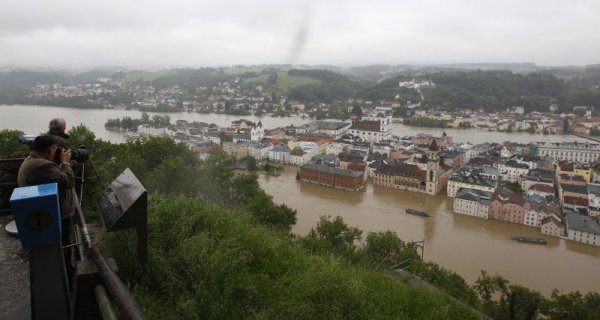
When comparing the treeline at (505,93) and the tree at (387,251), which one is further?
the treeline at (505,93)

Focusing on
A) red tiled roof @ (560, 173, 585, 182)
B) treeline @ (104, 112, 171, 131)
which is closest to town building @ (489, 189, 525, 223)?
red tiled roof @ (560, 173, 585, 182)

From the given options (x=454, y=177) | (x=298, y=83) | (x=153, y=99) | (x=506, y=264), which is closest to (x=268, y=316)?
(x=506, y=264)

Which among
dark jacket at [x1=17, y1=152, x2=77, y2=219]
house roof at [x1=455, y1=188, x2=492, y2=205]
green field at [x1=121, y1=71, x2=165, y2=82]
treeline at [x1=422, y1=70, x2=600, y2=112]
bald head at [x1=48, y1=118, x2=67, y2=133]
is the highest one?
green field at [x1=121, y1=71, x2=165, y2=82]

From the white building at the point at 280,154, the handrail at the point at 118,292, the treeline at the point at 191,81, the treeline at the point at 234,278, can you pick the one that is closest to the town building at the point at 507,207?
the white building at the point at 280,154

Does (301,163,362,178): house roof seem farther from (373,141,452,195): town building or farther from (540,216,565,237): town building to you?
(540,216,565,237): town building

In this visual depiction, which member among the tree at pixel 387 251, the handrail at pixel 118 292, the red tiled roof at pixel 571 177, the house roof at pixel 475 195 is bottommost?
the red tiled roof at pixel 571 177

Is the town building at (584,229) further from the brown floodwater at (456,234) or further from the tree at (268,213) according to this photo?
the tree at (268,213)

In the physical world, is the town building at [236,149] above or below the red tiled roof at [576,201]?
above

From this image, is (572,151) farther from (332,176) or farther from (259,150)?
(259,150)
